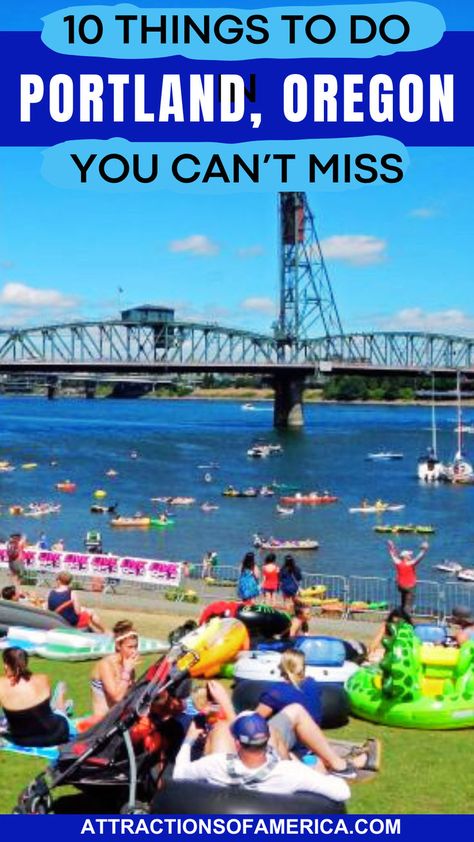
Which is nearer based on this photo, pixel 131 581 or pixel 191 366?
pixel 131 581

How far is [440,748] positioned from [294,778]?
3611 millimetres

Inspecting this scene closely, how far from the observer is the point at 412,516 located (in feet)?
195

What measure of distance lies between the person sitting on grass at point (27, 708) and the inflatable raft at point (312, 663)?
2.09 meters

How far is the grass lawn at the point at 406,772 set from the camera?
8258 millimetres

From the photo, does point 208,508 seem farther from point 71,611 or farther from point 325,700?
point 325,700

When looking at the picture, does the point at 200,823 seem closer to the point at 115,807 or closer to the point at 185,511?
the point at 115,807

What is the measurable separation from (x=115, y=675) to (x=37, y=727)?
2.44 ft

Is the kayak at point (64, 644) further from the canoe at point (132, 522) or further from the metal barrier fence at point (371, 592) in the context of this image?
the canoe at point (132, 522)

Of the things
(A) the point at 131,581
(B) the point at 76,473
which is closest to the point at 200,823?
(A) the point at 131,581

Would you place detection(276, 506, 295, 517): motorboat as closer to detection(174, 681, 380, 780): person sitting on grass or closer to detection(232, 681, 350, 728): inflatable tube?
detection(232, 681, 350, 728): inflatable tube

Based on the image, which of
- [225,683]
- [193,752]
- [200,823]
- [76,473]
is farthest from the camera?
[76,473]

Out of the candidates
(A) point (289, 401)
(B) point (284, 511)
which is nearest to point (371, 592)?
(B) point (284, 511)

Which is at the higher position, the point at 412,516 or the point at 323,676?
the point at 323,676

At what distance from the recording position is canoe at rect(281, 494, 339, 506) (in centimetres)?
6450
